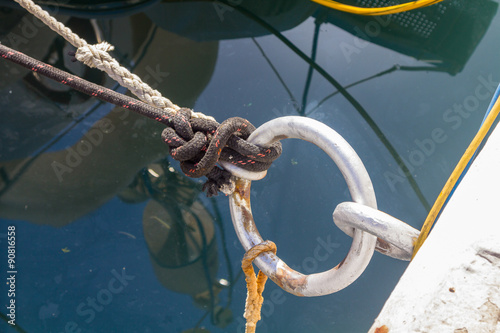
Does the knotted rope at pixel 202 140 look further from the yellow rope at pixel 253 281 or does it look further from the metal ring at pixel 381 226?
the metal ring at pixel 381 226

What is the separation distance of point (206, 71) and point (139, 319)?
111 centimetres

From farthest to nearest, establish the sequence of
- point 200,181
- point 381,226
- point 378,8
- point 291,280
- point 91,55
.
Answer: point 378,8
point 200,181
point 91,55
point 291,280
point 381,226

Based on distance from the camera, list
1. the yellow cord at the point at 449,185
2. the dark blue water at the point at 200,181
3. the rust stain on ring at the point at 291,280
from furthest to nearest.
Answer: the dark blue water at the point at 200,181
the rust stain on ring at the point at 291,280
the yellow cord at the point at 449,185

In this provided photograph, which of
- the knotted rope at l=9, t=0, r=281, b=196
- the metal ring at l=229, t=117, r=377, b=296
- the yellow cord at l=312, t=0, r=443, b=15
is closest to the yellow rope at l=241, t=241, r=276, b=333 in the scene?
the metal ring at l=229, t=117, r=377, b=296

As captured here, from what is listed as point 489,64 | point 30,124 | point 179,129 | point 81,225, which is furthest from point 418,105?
point 30,124

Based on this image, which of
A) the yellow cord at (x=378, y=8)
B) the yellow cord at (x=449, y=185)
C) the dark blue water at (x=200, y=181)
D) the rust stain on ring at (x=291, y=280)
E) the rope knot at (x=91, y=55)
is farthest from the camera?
the yellow cord at (x=378, y=8)

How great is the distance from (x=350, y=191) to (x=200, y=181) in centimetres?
109

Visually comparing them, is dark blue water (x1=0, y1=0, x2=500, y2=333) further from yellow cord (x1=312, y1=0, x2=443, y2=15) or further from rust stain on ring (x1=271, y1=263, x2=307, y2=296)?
rust stain on ring (x1=271, y1=263, x2=307, y2=296)

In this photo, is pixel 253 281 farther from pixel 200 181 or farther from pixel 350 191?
pixel 200 181

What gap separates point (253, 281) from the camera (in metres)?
0.85

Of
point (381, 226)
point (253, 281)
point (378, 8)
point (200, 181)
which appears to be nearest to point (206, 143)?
point (253, 281)

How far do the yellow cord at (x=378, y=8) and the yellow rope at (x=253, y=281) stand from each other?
1.52 m

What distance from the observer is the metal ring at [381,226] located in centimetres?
53

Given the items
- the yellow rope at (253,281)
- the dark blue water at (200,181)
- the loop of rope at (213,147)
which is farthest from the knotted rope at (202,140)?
the dark blue water at (200,181)
